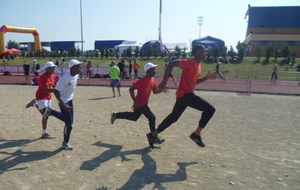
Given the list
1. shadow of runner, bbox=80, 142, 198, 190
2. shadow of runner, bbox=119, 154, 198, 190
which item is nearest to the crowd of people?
shadow of runner, bbox=80, 142, 198, 190

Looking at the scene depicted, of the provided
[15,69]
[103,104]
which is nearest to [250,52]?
[15,69]

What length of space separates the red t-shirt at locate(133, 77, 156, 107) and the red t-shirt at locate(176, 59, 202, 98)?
700 millimetres

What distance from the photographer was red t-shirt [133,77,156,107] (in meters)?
5.29

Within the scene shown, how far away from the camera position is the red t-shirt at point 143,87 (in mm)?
5289

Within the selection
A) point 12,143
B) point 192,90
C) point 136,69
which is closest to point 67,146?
point 12,143

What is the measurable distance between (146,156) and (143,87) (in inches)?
53.3

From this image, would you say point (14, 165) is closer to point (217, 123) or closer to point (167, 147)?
point (167, 147)

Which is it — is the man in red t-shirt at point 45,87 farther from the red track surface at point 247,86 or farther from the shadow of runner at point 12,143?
the red track surface at point 247,86

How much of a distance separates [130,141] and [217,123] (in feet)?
9.93

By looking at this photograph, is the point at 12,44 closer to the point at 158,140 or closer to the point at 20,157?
the point at 20,157

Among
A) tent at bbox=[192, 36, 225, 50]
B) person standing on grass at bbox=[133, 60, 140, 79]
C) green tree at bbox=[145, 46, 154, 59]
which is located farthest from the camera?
tent at bbox=[192, 36, 225, 50]

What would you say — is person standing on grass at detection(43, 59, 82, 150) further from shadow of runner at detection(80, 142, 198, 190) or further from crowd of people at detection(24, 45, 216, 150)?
shadow of runner at detection(80, 142, 198, 190)

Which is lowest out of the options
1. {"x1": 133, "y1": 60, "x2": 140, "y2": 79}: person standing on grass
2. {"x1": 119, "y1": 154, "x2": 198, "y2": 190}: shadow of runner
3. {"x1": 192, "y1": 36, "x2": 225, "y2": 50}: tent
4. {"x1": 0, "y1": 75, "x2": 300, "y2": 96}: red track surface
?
{"x1": 119, "y1": 154, "x2": 198, "y2": 190}: shadow of runner

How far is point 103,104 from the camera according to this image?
1070 centimetres
